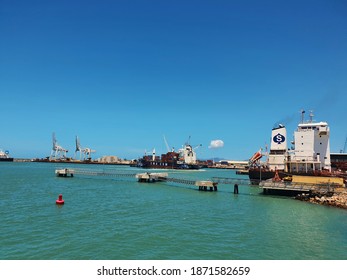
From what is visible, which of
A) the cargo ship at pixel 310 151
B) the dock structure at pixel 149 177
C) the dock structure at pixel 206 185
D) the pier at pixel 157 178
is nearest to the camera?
the dock structure at pixel 206 185

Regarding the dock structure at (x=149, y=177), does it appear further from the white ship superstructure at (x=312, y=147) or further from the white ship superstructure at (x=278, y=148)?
the white ship superstructure at (x=312, y=147)

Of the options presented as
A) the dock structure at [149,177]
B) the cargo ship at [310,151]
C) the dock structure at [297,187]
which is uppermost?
the cargo ship at [310,151]

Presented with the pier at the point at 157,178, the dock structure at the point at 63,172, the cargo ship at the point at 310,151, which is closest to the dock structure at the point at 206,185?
the pier at the point at 157,178

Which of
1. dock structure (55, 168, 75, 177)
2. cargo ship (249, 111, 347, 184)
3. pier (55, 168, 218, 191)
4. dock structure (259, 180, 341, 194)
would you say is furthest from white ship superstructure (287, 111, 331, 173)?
dock structure (55, 168, 75, 177)

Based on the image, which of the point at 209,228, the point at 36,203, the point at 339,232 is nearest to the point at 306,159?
the point at 339,232

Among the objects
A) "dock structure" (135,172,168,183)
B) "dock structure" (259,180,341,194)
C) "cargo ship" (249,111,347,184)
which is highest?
"cargo ship" (249,111,347,184)

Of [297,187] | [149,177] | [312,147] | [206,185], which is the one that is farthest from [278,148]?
[149,177]

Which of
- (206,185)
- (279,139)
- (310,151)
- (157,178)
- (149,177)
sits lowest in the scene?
(157,178)

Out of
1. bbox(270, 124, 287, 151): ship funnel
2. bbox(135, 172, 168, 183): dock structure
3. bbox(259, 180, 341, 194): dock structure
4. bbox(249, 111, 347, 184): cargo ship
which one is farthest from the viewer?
bbox(270, 124, 287, 151): ship funnel

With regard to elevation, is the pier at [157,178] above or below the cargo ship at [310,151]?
below

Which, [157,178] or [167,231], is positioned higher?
[167,231]

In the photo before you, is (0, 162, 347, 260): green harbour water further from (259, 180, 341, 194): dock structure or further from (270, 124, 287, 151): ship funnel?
(270, 124, 287, 151): ship funnel

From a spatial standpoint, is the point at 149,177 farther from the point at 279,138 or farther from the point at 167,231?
the point at 167,231
